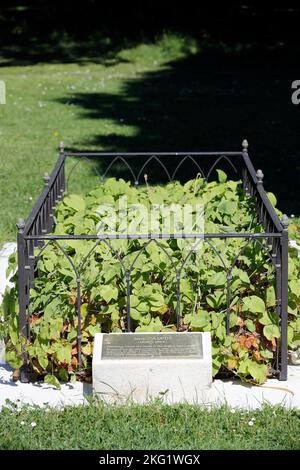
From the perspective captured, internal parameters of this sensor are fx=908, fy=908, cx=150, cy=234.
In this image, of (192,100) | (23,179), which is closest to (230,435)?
(23,179)

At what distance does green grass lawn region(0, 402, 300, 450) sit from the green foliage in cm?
34

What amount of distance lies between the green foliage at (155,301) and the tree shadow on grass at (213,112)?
3505 millimetres

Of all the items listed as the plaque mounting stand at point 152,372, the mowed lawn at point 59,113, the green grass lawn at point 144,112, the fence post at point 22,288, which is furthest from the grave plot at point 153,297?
the green grass lawn at point 144,112

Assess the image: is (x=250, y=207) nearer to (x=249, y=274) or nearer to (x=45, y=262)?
(x=249, y=274)

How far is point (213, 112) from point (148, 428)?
33.5ft

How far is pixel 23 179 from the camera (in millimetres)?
10102

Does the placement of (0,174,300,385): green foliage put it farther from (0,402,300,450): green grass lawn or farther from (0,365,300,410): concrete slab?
(0,402,300,450): green grass lawn

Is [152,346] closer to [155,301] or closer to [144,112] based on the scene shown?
[155,301]

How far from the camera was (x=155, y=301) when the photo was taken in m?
5.09

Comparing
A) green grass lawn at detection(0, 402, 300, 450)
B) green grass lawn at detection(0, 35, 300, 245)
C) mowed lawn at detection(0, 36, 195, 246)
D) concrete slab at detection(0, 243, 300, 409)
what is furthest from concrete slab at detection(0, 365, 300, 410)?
green grass lawn at detection(0, 35, 300, 245)

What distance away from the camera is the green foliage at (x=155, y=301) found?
4.95 m

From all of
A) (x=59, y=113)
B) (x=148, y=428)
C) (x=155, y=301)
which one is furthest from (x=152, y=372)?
(x=59, y=113)
